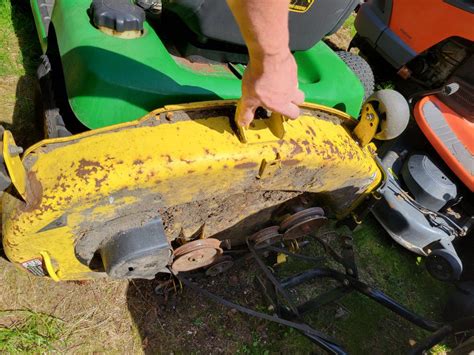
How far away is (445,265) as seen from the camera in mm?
1860

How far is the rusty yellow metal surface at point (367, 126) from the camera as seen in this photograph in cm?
147

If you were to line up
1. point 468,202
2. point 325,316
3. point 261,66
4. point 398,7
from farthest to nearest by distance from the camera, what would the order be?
point 398,7, point 468,202, point 325,316, point 261,66

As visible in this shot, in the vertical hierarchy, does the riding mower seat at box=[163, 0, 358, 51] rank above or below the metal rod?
above

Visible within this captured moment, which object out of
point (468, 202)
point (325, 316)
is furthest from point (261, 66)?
point (468, 202)

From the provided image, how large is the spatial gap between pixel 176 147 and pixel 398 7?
1695 millimetres

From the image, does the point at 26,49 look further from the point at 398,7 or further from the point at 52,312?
the point at 398,7

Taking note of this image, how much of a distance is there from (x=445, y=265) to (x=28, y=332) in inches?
63.8

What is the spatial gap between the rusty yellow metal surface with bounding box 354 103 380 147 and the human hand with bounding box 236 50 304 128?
1.60ft

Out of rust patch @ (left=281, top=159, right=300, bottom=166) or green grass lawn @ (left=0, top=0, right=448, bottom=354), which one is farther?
green grass lawn @ (left=0, top=0, right=448, bottom=354)

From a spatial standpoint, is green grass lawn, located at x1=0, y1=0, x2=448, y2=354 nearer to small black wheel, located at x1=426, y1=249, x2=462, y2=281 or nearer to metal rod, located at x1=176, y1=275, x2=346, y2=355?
metal rod, located at x1=176, y1=275, x2=346, y2=355

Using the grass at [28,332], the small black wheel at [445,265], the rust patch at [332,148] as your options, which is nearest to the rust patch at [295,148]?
the rust patch at [332,148]

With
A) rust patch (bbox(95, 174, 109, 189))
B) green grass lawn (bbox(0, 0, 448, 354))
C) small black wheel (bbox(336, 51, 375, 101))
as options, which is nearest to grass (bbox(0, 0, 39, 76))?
green grass lawn (bbox(0, 0, 448, 354))

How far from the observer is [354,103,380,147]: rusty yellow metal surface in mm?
1470

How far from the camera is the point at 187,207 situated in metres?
1.35
